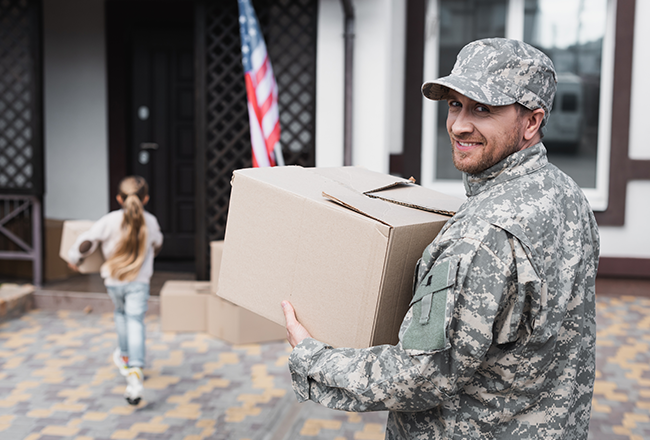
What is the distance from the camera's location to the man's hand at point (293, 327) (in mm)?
1478

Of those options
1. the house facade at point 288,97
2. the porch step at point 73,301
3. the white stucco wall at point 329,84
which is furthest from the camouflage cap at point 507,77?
the porch step at point 73,301

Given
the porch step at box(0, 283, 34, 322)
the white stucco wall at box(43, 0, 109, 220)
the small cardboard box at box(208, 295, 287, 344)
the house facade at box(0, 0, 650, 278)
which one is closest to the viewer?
the small cardboard box at box(208, 295, 287, 344)

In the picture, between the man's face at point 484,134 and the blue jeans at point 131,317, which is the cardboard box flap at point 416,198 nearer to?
the man's face at point 484,134

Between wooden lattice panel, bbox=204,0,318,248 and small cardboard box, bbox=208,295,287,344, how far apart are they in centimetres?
85

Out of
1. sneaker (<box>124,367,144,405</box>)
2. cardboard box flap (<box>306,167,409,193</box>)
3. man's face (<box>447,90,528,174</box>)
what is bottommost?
sneaker (<box>124,367,144,405</box>)

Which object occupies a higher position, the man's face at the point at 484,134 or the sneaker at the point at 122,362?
the man's face at the point at 484,134

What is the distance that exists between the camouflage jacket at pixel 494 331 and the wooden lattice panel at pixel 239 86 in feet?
13.7

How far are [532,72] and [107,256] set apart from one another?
3.07 m

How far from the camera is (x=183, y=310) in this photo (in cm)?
515

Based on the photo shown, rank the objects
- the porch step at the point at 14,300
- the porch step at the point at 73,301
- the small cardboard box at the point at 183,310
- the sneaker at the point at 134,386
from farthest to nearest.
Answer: the porch step at the point at 73,301, the porch step at the point at 14,300, the small cardboard box at the point at 183,310, the sneaker at the point at 134,386

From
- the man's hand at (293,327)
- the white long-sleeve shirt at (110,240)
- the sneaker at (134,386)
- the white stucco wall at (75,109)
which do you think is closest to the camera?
the man's hand at (293,327)

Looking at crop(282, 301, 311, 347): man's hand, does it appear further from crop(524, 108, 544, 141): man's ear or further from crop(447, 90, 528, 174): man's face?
crop(524, 108, 544, 141): man's ear

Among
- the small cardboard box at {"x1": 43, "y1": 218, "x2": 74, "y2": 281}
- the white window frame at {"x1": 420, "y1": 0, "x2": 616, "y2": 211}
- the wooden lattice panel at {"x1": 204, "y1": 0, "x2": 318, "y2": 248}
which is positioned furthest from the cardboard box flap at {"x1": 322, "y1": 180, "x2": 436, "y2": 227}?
the small cardboard box at {"x1": 43, "y1": 218, "x2": 74, "y2": 281}

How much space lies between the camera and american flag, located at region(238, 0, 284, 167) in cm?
440
